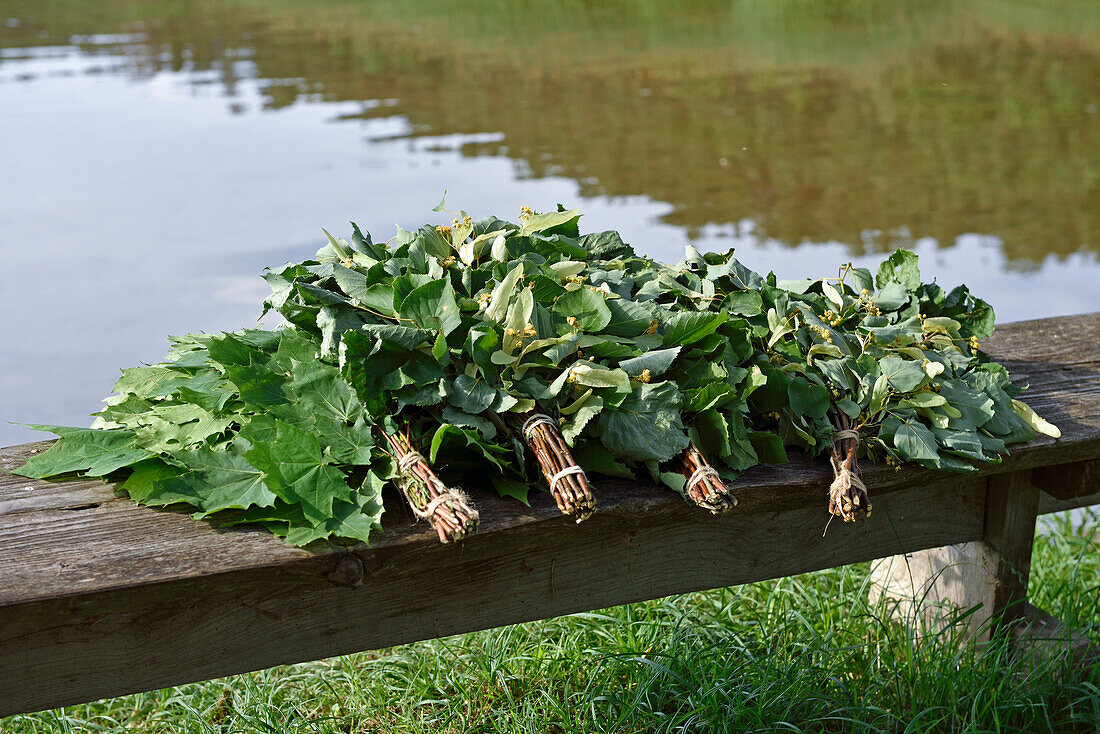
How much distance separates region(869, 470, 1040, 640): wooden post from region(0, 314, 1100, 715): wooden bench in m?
0.14

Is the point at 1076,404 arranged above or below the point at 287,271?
below

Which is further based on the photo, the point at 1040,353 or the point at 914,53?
the point at 914,53

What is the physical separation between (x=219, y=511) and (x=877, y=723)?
1374 mm

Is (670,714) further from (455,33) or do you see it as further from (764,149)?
(455,33)

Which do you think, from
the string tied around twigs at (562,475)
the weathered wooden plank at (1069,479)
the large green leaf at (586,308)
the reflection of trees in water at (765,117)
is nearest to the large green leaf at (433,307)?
the large green leaf at (586,308)

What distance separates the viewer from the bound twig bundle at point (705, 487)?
137 cm

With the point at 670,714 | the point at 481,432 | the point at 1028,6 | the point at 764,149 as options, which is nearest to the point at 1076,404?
the point at 670,714

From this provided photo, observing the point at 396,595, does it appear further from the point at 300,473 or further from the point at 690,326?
the point at 690,326

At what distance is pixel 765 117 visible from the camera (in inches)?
305

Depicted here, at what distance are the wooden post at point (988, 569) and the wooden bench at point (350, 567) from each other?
143mm

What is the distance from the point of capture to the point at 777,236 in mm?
5188

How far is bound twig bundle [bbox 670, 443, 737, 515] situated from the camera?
1.37 m

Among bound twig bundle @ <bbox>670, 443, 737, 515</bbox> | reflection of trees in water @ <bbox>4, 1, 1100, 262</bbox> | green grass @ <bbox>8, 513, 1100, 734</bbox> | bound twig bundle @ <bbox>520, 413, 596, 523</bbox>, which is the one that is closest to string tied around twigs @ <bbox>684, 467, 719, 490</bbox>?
bound twig bundle @ <bbox>670, 443, 737, 515</bbox>

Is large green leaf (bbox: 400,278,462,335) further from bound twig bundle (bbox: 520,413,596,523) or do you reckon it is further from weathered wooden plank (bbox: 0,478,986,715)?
weathered wooden plank (bbox: 0,478,986,715)
